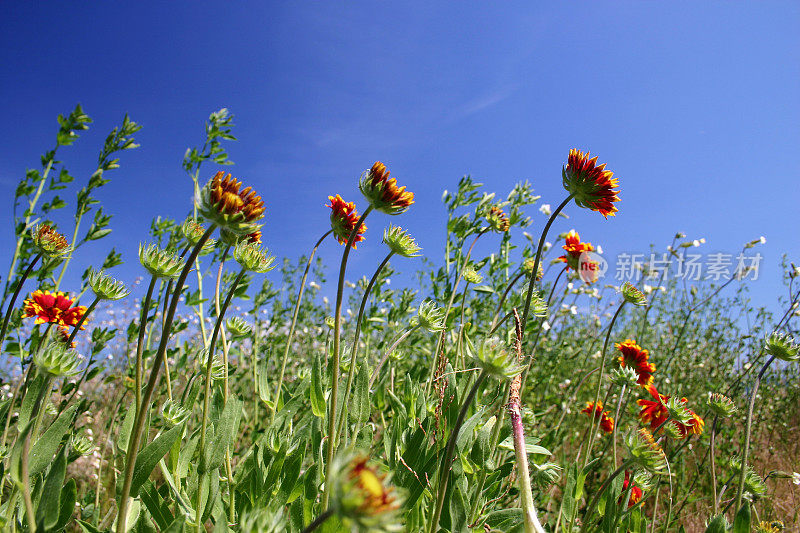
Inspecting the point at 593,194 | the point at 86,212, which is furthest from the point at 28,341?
the point at 593,194

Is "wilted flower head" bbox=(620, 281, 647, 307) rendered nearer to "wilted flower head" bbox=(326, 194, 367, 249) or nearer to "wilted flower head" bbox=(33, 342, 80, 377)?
"wilted flower head" bbox=(326, 194, 367, 249)

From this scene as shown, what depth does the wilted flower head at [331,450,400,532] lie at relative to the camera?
0.49 meters

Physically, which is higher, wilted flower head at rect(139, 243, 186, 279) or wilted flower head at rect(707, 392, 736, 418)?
wilted flower head at rect(139, 243, 186, 279)

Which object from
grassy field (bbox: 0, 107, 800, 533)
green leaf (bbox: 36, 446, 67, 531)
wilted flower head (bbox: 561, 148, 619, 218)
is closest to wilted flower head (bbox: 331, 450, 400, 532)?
grassy field (bbox: 0, 107, 800, 533)

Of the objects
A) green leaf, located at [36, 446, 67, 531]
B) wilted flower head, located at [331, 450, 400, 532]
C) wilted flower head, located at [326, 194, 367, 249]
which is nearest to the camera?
wilted flower head, located at [331, 450, 400, 532]

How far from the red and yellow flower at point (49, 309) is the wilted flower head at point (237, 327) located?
69cm

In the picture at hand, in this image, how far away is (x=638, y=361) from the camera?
6.76ft

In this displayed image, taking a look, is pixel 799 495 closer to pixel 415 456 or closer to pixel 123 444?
pixel 415 456

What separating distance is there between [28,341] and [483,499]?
1.90 m

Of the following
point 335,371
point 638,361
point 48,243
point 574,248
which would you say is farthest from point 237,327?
point 638,361

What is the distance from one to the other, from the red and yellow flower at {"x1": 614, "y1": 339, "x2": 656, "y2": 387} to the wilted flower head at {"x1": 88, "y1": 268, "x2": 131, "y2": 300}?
1988 mm

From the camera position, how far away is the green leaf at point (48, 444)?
0.89m

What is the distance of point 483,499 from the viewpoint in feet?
3.98

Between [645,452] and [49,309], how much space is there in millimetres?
2127
